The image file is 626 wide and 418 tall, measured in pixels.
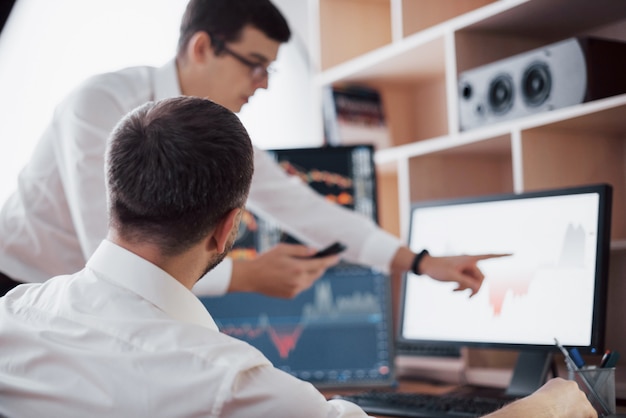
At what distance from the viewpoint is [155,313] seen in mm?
1016

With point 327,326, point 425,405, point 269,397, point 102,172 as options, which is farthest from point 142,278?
point 327,326

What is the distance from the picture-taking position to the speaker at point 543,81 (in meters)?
1.92

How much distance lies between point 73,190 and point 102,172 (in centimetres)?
8

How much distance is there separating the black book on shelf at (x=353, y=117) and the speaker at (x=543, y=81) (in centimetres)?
59

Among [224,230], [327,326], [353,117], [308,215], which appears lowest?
[327,326]

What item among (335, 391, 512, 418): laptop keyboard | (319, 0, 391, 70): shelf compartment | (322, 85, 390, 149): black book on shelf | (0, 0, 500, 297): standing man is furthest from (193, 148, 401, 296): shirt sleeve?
(319, 0, 391, 70): shelf compartment

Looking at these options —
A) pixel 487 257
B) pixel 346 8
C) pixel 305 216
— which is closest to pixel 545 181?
pixel 487 257

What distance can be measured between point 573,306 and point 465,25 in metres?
0.92

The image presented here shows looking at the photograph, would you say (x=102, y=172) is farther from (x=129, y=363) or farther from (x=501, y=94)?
(x=501, y=94)

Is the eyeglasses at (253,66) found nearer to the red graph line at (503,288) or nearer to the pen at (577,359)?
the red graph line at (503,288)

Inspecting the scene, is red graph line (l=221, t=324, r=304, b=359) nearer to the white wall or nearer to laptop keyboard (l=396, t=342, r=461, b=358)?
laptop keyboard (l=396, t=342, r=461, b=358)

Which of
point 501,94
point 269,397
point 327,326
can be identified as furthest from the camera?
point 327,326

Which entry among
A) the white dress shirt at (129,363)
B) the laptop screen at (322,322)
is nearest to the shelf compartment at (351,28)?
the laptop screen at (322,322)

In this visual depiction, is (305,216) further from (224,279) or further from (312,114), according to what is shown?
(312,114)
